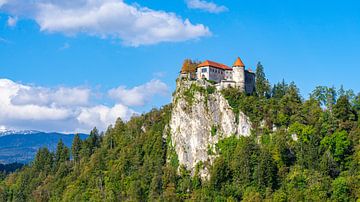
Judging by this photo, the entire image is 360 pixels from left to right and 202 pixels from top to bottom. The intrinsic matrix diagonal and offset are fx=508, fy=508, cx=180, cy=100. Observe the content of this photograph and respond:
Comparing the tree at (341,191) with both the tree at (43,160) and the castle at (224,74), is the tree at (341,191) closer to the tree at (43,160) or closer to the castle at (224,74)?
the castle at (224,74)

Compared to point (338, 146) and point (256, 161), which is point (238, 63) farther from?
point (338, 146)

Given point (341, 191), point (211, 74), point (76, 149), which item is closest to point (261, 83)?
point (211, 74)

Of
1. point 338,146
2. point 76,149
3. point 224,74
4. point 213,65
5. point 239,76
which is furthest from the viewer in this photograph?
point 76,149

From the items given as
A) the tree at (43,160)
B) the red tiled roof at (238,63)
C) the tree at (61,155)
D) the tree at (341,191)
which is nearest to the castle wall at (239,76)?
the red tiled roof at (238,63)

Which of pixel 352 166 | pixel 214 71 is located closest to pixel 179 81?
pixel 214 71

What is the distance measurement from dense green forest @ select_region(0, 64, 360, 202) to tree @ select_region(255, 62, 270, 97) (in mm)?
223

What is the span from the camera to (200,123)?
11400cm

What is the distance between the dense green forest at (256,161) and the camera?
3621 inches

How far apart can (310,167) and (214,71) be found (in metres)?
33.5

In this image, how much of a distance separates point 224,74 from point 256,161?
26.3 meters

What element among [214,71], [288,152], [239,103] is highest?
[214,71]

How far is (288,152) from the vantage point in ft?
325

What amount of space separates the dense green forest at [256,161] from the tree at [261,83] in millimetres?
223

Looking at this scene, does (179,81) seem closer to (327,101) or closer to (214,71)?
(214,71)
